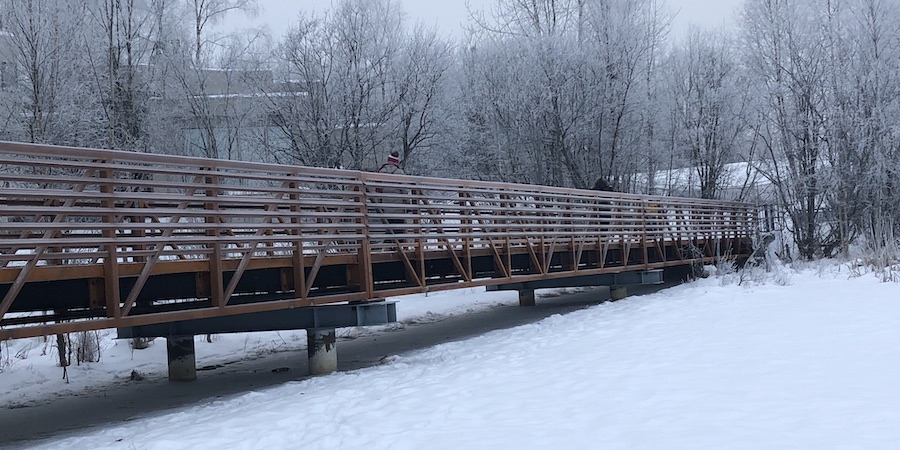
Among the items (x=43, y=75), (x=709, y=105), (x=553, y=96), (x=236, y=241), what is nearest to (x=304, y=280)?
(x=236, y=241)

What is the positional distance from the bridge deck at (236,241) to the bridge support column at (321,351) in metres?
0.52

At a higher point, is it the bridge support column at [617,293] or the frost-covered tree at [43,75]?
the frost-covered tree at [43,75]

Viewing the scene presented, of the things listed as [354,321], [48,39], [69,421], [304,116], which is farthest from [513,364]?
[304,116]

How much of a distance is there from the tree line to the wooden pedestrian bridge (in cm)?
949

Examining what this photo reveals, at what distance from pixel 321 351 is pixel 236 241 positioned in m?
2.25

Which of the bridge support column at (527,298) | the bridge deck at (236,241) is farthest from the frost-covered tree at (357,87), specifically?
Result: the bridge deck at (236,241)

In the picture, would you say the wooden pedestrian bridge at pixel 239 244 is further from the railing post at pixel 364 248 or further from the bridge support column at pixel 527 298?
the bridge support column at pixel 527 298

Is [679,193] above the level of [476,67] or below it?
below

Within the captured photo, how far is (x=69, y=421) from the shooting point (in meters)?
8.29

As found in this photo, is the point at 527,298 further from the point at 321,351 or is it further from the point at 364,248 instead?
the point at 321,351

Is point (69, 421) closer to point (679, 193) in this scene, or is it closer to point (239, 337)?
point (239, 337)

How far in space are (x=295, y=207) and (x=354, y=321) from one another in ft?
5.18

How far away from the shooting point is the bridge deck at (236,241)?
688 cm

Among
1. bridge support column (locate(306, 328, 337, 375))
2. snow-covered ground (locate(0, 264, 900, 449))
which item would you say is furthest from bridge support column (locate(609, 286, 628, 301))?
bridge support column (locate(306, 328, 337, 375))
